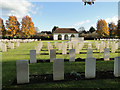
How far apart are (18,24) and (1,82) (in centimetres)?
4769

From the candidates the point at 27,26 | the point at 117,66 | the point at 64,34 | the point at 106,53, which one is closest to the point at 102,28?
the point at 64,34

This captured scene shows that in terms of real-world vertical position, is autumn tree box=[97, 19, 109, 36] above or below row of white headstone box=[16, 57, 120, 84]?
above

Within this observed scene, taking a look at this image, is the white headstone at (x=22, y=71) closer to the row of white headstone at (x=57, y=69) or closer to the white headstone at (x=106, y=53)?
the row of white headstone at (x=57, y=69)

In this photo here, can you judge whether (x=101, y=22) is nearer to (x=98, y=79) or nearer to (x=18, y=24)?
(x=18, y=24)

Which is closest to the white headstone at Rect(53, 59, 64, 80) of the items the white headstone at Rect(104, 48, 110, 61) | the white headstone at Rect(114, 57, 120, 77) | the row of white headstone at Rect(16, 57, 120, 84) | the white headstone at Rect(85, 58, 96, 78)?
the row of white headstone at Rect(16, 57, 120, 84)

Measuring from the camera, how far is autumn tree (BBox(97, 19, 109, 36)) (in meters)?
49.2

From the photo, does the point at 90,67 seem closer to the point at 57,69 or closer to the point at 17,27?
the point at 57,69

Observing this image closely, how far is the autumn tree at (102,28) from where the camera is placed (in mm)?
49237

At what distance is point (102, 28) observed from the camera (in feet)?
163

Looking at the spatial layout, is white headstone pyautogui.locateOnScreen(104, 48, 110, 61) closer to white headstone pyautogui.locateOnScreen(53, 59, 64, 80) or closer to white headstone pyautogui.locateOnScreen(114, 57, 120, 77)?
white headstone pyautogui.locateOnScreen(114, 57, 120, 77)

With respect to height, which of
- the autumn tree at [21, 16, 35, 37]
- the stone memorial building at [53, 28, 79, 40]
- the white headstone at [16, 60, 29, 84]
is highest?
the autumn tree at [21, 16, 35, 37]

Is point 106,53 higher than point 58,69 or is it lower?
higher

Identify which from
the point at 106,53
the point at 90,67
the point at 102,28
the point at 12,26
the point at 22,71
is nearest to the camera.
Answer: the point at 22,71

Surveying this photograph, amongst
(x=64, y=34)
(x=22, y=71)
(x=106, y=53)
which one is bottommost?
(x=22, y=71)
